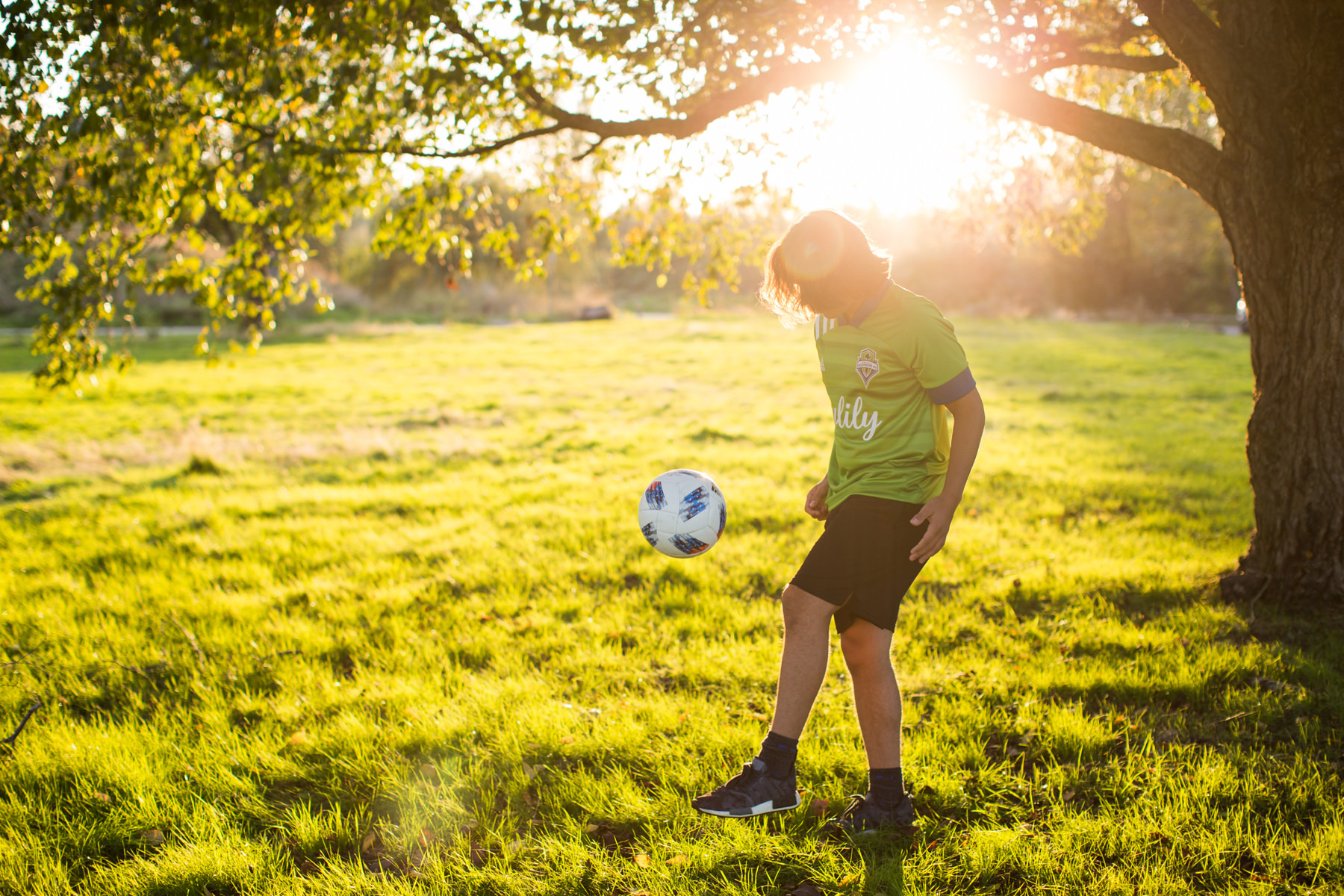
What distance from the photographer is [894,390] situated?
300 cm

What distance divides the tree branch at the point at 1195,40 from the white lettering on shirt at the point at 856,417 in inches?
130

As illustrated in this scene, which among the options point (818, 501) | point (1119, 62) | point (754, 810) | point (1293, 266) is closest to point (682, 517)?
point (818, 501)

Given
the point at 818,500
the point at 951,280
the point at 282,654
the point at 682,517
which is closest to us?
the point at 818,500

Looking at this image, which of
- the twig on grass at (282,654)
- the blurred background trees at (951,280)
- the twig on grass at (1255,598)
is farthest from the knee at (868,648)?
the blurred background trees at (951,280)

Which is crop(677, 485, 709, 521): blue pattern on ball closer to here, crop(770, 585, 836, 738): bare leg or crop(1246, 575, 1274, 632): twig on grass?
crop(770, 585, 836, 738): bare leg

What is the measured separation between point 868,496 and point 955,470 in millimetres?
326

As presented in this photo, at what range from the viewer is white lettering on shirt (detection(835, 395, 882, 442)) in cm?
305

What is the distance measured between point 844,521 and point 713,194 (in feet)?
15.1

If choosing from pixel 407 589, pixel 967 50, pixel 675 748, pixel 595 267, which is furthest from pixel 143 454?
pixel 595 267

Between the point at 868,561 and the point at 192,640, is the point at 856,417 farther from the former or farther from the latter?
the point at 192,640

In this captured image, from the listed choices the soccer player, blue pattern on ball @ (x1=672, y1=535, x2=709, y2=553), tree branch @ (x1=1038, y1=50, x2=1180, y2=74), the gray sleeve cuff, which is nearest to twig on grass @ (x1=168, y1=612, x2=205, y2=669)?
blue pattern on ball @ (x1=672, y1=535, x2=709, y2=553)

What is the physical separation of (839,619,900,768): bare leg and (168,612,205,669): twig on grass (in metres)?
3.73

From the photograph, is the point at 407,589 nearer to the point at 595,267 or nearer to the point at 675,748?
the point at 675,748

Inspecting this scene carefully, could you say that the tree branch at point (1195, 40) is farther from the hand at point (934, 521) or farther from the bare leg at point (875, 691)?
the bare leg at point (875, 691)
